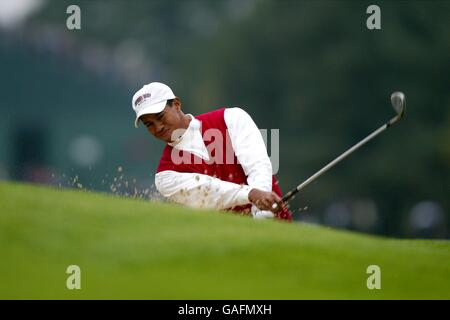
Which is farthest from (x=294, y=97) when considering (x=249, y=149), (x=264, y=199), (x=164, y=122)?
(x=264, y=199)

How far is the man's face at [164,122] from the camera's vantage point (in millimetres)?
10000

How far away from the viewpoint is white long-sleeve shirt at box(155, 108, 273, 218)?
9742 mm

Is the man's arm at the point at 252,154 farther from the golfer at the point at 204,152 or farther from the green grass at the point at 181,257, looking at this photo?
the green grass at the point at 181,257

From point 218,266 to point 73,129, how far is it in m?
51.2

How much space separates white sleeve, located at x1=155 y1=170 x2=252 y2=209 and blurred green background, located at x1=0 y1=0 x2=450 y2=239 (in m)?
30.4

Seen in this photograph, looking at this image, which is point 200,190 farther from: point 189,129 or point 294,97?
point 294,97

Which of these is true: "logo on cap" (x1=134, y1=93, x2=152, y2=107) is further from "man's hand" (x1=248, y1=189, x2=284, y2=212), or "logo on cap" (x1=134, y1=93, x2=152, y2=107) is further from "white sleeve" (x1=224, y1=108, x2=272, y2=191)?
"man's hand" (x1=248, y1=189, x2=284, y2=212)

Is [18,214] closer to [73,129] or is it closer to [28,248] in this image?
[28,248]

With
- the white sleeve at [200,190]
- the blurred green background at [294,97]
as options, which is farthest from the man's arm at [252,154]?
the blurred green background at [294,97]

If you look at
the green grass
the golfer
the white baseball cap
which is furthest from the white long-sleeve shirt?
the green grass

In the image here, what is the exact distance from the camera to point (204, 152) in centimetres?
1009

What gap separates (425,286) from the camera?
27.0 feet

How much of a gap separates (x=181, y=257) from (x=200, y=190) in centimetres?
201

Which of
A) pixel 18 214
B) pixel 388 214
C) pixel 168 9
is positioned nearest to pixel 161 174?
pixel 18 214
